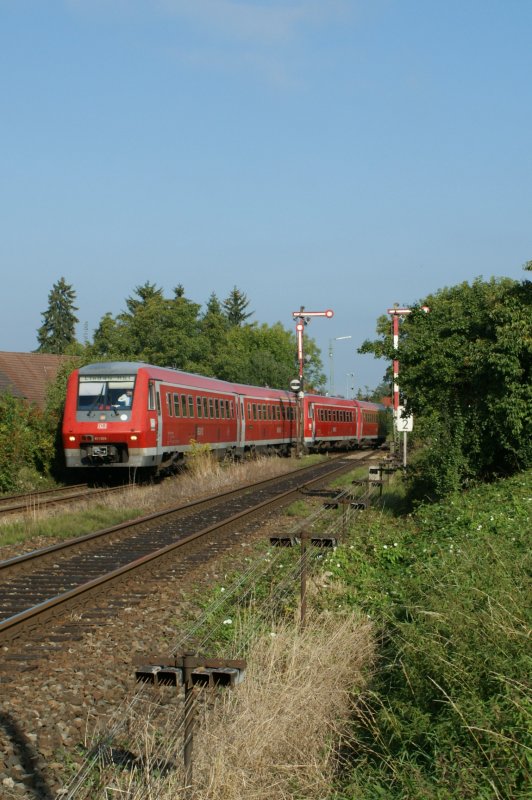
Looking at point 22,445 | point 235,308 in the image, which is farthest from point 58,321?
point 22,445

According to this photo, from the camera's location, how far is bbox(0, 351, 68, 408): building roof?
140 ft

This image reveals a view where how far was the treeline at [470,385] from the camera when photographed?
15.7 meters

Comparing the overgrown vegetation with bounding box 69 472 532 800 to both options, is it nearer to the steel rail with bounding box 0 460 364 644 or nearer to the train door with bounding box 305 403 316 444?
the steel rail with bounding box 0 460 364 644

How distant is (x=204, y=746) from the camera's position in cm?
537

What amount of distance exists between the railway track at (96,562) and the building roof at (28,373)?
2461cm

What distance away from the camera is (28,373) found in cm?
4597

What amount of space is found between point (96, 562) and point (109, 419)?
10.4 meters

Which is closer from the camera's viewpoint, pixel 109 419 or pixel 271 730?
pixel 271 730

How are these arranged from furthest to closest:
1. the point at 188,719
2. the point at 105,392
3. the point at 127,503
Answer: the point at 105,392 → the point at 127,503 → the point at 188,719

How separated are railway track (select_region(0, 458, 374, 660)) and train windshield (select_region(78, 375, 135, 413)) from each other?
384 cm

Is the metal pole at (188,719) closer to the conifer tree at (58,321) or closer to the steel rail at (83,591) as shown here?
the steel rail at (83,591)

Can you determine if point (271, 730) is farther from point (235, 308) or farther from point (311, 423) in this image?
point (235, 308)

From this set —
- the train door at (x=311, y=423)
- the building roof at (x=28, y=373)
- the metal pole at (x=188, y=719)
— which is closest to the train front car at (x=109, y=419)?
the metal pole at (x=188, y=719)

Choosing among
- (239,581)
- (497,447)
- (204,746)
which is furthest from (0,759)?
(497,447)
